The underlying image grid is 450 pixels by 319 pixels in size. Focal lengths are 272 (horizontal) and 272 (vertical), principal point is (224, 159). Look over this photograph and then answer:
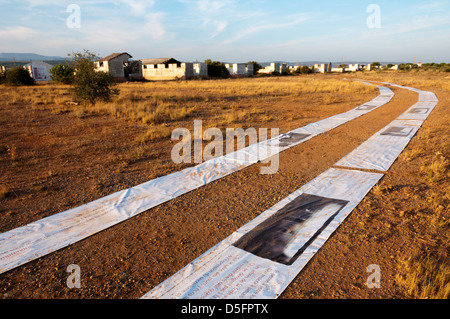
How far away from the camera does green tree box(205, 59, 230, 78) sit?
160ft

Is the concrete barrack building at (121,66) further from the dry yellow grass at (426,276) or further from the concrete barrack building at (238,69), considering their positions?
the dry yellow grass at (426,276)

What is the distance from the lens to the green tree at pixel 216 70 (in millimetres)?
48625

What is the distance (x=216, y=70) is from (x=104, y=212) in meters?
48.1

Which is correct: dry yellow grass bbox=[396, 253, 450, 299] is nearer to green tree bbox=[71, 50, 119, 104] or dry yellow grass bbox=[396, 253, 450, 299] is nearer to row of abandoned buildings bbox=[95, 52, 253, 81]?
green tree bbox=[71, 50, 119, 104]

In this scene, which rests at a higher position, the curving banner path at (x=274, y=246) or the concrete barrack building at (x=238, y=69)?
the concrete barrack building at (x=238, y=69)

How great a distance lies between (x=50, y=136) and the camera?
883cm

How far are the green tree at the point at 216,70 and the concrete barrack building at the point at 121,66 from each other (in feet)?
40.1

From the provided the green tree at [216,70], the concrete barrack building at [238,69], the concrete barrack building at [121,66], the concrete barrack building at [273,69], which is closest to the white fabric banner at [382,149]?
the concrete barrack building at [121,66]

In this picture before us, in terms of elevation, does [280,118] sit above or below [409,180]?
above

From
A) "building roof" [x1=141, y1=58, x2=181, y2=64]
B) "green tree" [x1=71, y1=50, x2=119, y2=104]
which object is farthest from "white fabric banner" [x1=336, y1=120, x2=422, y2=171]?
"building roof" [x1=141, y1=58, x2=181, y2=64]

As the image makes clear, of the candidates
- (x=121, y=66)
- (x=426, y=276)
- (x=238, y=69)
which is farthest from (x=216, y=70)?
(x=426, y=276)
